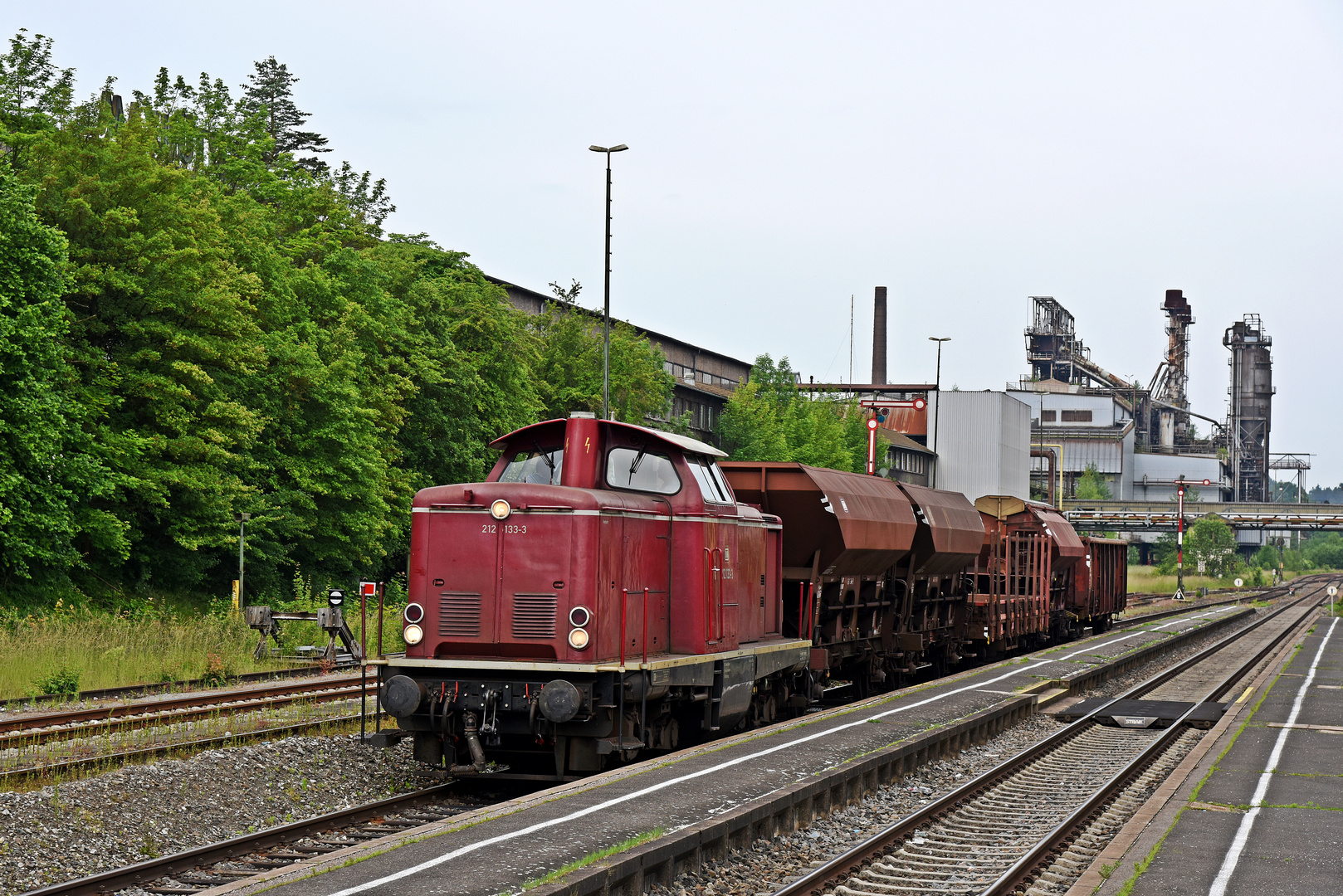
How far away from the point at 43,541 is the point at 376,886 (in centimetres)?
2195

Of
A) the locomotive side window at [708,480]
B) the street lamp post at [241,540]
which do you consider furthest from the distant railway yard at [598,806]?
the street lamp post at [241,540]

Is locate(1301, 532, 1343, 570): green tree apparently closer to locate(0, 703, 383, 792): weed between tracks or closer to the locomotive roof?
locate(0, 703, 383, 792): weed between tracks

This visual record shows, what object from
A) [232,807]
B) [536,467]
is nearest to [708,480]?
[536,467]

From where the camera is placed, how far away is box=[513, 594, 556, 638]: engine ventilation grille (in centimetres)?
1310

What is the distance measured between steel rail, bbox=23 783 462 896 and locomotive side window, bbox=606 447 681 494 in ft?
13.0

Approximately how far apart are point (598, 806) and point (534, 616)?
2.52m

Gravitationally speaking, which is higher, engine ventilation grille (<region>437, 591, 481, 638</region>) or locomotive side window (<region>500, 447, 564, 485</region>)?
locomotive side window (<region>500, 447, 564, 485</region>)

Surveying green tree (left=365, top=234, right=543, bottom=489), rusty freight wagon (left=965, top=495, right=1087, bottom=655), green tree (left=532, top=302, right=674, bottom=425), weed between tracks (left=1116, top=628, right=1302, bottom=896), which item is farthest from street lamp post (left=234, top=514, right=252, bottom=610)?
green tree (left=532, top=302, right=674, bottom=425)

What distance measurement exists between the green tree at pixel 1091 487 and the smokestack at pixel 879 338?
965 inches

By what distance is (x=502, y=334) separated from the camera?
49281 mm

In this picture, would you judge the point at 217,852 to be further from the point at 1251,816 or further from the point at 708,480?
the point at 1251,816

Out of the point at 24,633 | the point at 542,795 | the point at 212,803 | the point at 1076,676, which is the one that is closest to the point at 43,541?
the point at 24,633

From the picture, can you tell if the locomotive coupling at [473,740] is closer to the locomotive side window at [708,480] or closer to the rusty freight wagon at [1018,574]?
the locomotive side window at [708,480]

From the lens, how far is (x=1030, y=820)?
13625 mm
